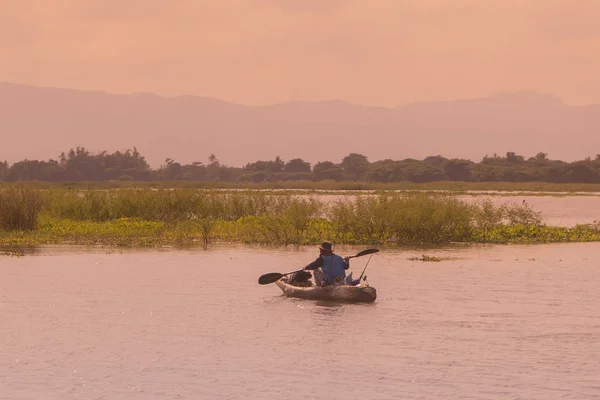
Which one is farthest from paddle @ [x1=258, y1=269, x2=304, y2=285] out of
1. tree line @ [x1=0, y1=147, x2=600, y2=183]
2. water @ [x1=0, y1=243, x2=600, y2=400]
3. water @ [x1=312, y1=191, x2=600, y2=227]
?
tree line @ [x1=0, y1=147, x2=600, y2=183]

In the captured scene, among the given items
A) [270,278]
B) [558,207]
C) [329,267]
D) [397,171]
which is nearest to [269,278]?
[270,278]

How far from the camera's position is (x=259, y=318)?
2248cm

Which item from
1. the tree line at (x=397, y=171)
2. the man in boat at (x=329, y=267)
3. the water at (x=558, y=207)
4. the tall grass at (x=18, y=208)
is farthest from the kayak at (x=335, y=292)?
the tree line at (x=397, y=171)

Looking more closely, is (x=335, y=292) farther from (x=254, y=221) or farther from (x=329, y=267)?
(x=254, y=221)

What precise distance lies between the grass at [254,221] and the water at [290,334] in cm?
672

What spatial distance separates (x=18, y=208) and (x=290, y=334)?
23603mm

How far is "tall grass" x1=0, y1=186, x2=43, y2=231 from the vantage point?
41250mm

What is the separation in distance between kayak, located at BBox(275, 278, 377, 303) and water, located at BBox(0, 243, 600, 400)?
32 cm

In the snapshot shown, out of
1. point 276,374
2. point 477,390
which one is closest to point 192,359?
point 276,374

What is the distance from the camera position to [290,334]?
68.1 ft

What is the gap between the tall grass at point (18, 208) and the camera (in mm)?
41250

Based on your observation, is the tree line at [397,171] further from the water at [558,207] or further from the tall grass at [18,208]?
the tall grass at [18,208]

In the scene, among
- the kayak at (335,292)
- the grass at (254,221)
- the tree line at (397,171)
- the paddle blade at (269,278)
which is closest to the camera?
the kayak at (335,292)

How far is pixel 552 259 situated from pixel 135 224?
58.4ft
